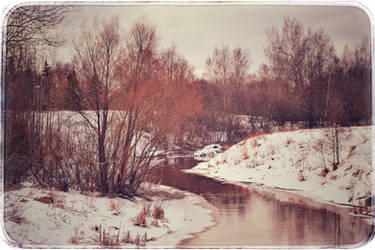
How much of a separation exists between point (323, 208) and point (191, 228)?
1728 mm

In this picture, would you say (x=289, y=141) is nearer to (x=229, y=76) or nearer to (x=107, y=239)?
(x=229, y=76)

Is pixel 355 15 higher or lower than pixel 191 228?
higher

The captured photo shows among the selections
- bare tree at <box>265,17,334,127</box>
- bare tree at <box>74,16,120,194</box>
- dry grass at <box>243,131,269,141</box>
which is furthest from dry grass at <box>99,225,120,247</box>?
bare tree at <box>265,17,334,127</box>

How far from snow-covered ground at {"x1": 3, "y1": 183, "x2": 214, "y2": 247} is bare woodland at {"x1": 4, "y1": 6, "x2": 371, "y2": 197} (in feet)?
0.90

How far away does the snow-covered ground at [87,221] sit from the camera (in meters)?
3.58

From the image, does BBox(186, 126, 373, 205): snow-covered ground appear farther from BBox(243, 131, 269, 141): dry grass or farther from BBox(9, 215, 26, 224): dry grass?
BBox(9, 215, 26, 224): dry grass

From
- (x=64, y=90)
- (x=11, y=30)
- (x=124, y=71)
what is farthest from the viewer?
(x=124, y=71)

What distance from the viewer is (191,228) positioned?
3.90 m

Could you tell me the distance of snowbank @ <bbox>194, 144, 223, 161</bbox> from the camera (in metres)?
4.34

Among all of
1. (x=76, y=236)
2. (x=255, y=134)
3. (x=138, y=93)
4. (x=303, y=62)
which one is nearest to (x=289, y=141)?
(x=255, y=134)

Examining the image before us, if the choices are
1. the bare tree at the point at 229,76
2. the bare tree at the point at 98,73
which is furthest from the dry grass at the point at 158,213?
the bare tree at the point at 229,76

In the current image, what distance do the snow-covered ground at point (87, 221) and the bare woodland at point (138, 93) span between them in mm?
275

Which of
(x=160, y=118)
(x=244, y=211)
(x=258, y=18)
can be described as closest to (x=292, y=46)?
(x=258, y=18)

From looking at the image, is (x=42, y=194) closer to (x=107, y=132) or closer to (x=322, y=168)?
(x=107, y=132)
